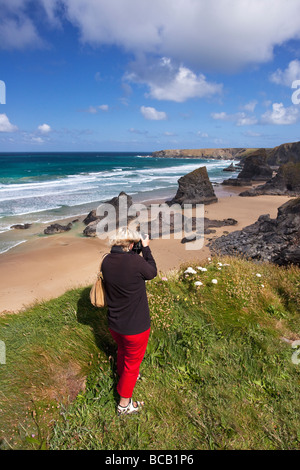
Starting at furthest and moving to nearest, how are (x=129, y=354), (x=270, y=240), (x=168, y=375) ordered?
(x=270, y=240) < (x=168, y=375) < (x=129, y=354)

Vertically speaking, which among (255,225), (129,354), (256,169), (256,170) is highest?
(256,169)

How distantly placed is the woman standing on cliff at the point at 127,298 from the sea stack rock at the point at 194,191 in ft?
88.7

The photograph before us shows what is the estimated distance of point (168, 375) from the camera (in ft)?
12.1

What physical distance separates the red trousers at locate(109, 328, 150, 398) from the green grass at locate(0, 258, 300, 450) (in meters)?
0.42

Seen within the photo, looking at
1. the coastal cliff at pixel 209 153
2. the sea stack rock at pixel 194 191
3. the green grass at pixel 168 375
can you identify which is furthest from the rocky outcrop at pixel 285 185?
the coastal cliff at pixel 209 153

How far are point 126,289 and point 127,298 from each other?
0.40ft

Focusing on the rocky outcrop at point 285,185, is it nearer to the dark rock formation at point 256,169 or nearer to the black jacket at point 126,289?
the dark rock formation at point 256,169

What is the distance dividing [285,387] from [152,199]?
103 ft

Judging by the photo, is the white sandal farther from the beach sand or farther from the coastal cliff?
the coastal cliff

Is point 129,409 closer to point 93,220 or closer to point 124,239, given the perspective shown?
point 124,239

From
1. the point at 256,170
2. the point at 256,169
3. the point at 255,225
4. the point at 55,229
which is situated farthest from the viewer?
the point at 256,170

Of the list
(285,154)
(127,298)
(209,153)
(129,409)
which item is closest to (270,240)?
(129,409)

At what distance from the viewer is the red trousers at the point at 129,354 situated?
294 centimetres

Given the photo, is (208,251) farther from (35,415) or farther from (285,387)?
(35,415)
